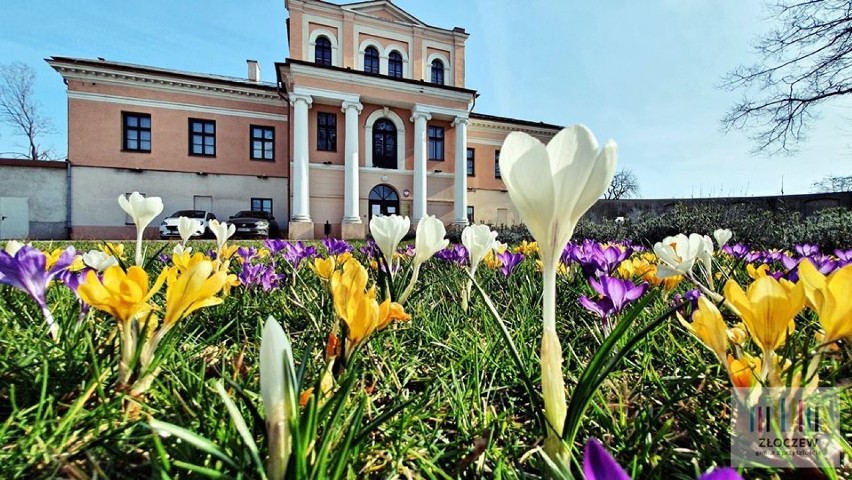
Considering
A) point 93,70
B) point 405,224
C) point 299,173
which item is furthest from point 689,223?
point 93,70

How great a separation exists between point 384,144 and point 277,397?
17836 millimetres

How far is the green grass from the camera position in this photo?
1.57 feet

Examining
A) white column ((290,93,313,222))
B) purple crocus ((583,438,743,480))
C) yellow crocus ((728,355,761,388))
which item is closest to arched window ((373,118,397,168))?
white column ((290,93,313,222))

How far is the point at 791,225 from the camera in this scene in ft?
18.0

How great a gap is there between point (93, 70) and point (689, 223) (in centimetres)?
1978

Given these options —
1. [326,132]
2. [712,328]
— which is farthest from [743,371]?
[326,132]

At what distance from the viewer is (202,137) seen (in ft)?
53.3

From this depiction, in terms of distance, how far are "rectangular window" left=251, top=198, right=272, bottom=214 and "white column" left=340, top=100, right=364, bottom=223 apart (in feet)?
12.3

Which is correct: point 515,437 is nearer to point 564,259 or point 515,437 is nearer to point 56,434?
point 56,434

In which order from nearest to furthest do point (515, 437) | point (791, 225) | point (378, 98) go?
point (515, 437), point (791, 225), point (378, 98)

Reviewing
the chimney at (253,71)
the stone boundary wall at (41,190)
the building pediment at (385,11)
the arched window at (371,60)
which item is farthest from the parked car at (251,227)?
the building pediment at (385,11)

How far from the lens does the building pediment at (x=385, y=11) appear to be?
703 inches

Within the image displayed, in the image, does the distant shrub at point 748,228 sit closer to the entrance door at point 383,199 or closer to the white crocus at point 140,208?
the white crocus at point 140,208

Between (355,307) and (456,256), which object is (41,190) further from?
(355,307)
